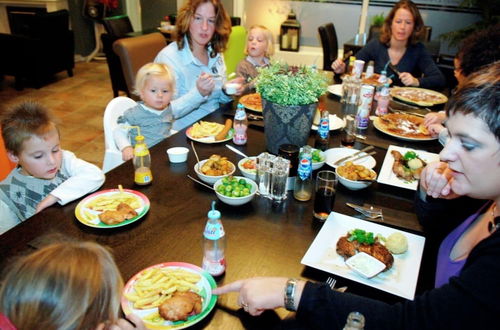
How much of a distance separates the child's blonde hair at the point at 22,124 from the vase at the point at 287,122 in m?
0.88

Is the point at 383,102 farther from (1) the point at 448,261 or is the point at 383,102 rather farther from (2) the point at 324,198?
(1) the point at 448,261

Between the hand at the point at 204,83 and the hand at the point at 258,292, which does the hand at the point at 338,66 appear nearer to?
the hand at the point at 204,83

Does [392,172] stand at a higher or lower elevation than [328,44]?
lower

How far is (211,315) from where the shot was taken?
96 centimetres

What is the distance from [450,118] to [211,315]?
0.77m

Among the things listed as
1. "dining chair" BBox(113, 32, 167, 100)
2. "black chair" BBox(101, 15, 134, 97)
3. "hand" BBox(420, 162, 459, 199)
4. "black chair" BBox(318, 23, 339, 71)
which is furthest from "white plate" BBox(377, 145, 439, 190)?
"black chair" BBox(101, 15, 134, 97)

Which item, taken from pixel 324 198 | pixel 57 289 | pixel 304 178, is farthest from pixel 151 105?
pixel 57 289

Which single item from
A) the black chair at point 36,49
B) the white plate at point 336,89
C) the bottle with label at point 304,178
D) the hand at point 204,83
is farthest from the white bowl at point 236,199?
the black chair at point 36,49

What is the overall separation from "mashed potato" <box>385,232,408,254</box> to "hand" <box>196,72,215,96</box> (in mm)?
1435

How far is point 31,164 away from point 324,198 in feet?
3.68

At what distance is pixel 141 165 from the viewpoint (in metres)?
1.56

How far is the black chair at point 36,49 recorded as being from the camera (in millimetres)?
5355

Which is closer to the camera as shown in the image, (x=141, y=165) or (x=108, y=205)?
(x=108, y=205)

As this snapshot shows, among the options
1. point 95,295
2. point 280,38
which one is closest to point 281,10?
point 280,38
